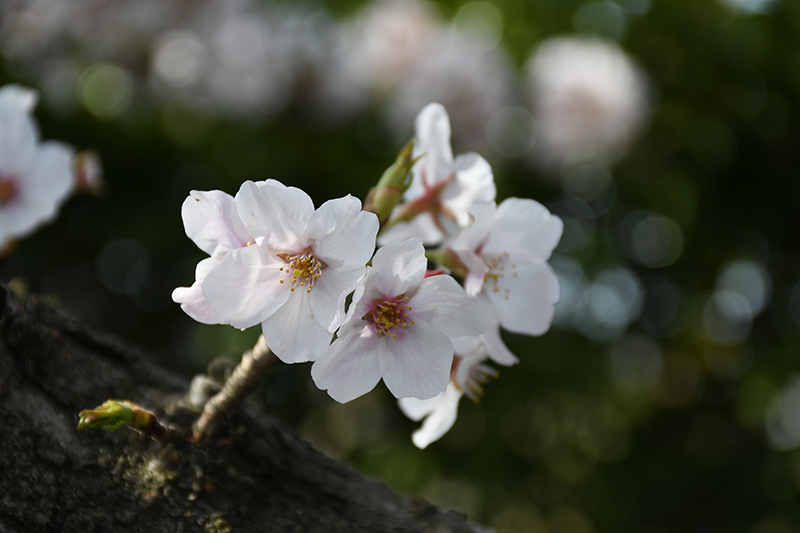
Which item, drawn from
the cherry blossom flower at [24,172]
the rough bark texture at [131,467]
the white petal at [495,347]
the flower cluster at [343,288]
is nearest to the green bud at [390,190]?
the flower cluster at [343,288]

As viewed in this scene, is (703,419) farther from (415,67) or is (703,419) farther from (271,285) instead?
(271,285)

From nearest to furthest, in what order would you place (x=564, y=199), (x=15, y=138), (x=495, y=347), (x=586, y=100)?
(x=495, y=347) < (x=15, y=138) < (x=586, y=100) < (x=564, y=199)

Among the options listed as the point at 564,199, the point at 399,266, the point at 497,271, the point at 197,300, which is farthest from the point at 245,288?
the point at 564,199

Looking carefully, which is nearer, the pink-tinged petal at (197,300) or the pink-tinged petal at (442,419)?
the pink-tinged petal at (197,300)

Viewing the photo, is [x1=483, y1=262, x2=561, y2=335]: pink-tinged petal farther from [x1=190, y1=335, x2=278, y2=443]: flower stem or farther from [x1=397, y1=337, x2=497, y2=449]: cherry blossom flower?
[x1=190, y1=335, x2=278, y2=443]: flower stem

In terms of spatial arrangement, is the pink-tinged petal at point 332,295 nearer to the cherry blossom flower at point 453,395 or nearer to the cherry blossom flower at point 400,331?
the cherry blossom flower at point 400,331

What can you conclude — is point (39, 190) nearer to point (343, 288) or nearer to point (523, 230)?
→ point (343, 288)
